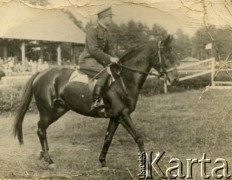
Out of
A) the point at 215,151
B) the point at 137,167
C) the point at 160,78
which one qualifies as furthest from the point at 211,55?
the point at 137,167

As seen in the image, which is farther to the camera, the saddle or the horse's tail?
the horse's tail

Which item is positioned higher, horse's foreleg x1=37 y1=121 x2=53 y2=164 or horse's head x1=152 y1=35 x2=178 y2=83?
horse's head x1=152 y1=35 x2=178 y2=83

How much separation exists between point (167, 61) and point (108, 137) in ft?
2.23

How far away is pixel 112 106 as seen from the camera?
376cm

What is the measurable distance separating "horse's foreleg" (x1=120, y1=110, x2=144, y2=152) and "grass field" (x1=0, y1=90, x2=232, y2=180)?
4 cm

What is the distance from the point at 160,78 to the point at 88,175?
2.82 feet

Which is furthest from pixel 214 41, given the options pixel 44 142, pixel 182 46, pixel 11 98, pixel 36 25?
pixel 11 98

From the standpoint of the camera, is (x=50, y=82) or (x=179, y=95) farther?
(x=50, y=82)

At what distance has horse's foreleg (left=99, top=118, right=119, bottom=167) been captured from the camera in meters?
3.78

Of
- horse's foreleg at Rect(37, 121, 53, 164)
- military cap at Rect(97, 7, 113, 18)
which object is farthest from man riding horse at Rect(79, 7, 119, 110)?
horse's foreleg at Rect(37, 121, 53, 164)

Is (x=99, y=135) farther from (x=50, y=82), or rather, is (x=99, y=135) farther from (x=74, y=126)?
(x=50, y=82)

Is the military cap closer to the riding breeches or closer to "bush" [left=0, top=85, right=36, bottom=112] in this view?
the riding breeches

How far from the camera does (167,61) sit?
12.0 ft

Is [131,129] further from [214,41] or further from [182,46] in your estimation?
[214,41]
